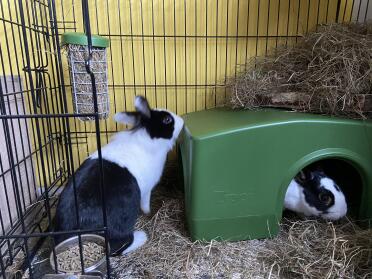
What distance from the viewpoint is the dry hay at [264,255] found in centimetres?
117

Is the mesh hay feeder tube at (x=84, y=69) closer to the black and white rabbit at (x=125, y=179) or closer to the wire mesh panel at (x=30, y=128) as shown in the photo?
the wire mesh panel at (x=30, y=128)

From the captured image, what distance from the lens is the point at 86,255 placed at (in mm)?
1152

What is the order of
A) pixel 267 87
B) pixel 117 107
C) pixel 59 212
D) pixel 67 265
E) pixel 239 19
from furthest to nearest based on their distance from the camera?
pixel 117 107, pixel 239 19, pixel 267 87, pixel 59 212, pixel 67 265

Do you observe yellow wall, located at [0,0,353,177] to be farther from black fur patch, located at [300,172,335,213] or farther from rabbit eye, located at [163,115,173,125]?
black fur patch, located at [300,172,335,213]

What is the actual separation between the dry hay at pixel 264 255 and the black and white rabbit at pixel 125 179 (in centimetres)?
12

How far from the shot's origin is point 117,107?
78.5 inches

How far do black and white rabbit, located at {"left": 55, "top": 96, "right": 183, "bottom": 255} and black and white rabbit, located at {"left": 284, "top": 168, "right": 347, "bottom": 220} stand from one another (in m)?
0.66

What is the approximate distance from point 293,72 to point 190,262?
1.05 metres

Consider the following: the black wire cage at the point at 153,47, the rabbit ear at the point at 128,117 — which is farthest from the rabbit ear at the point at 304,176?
the rabbit ear at the point at 128,117

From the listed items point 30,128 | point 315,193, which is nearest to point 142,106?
point 30,128

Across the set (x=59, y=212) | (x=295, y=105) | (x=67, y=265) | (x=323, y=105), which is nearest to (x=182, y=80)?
(x=295, y=105)

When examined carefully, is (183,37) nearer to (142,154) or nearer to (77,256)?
(142,154)

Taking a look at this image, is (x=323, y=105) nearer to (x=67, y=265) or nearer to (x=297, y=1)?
(x=297, y=1)

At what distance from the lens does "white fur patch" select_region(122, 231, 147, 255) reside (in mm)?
1361
